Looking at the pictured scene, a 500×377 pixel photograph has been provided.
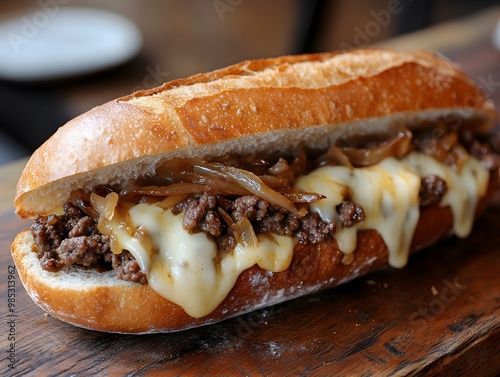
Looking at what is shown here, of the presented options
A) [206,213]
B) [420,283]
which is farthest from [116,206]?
[420,283]

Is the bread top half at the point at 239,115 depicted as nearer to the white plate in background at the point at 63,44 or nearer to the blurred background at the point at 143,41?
the blurred background at the point at 143,41

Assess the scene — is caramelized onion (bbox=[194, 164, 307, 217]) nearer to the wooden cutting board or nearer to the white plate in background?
the wooden cutting board

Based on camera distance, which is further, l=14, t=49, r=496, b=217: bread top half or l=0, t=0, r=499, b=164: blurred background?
l=0, t=0, r=499, b=164: blurred background

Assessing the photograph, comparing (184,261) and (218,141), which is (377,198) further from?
(184,261)

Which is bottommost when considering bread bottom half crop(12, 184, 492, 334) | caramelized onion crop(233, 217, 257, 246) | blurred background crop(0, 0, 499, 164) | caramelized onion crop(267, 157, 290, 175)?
blurred background crop(0, 0, 499, 164)

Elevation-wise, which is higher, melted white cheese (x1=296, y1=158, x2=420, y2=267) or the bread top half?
the bread top half

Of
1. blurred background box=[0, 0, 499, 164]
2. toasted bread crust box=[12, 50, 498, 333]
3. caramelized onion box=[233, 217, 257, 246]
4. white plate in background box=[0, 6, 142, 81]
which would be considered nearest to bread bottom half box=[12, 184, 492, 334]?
toasted bread crust box=[12, 50, 498, 333]

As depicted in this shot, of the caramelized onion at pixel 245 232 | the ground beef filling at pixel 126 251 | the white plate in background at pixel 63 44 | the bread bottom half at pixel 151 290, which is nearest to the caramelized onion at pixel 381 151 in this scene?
the bread bottom half at pixel 151 290

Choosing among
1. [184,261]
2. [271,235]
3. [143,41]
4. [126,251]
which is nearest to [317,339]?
[271,235]
